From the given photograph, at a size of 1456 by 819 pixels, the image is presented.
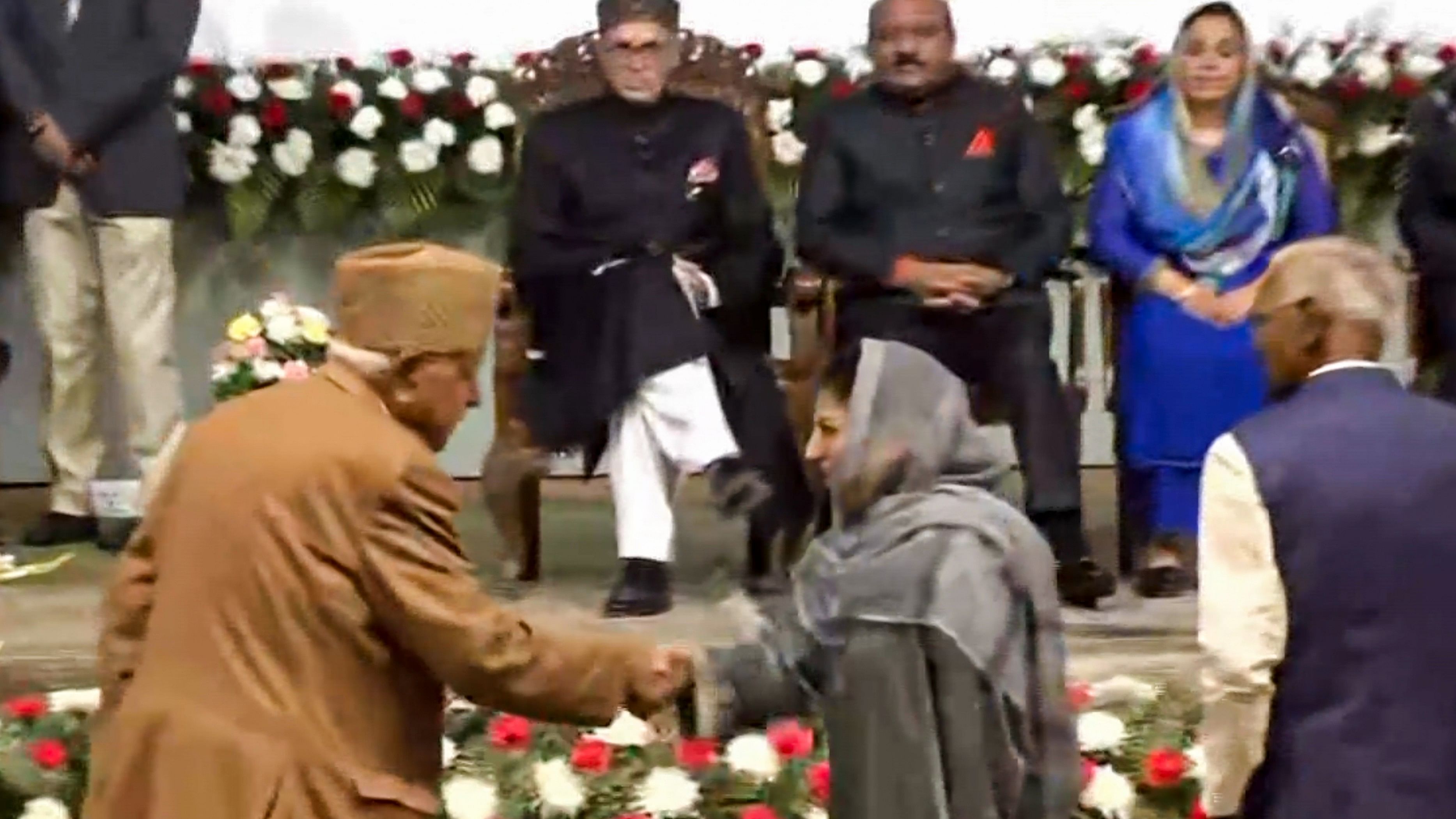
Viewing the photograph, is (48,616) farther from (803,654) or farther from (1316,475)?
(1316,475)

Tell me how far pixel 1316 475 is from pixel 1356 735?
316 mm

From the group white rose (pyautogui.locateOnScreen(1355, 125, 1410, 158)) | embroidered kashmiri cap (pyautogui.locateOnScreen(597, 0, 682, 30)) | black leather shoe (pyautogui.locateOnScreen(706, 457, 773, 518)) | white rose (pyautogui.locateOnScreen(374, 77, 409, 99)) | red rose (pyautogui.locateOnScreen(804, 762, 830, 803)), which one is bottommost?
red rose (pyautogui.locateOnScreen(804, 762, 830, 803))

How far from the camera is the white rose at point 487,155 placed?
18.9ft

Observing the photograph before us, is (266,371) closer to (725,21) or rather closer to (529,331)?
(529,331)

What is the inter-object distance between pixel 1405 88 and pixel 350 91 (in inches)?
104

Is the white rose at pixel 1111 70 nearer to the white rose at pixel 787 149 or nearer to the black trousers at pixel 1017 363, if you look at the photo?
the white rose at pixel 787 149

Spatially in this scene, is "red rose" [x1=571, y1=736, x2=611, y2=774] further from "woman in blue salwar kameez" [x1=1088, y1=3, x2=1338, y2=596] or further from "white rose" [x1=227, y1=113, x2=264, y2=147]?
"white rose" [x1=227, y1=113, x2=264, y2=147]

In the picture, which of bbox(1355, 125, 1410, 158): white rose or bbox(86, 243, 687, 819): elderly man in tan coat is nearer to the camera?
bbox(86, 243, 687, 819): elderly man in tan coat

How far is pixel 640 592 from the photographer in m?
4.46

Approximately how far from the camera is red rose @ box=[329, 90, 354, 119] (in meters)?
5.68

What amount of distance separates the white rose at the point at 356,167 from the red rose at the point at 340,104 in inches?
3.8

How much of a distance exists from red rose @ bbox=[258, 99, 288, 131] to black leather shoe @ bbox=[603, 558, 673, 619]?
180cm

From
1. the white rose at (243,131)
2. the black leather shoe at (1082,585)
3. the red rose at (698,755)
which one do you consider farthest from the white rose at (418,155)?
the red rose at (698,755)

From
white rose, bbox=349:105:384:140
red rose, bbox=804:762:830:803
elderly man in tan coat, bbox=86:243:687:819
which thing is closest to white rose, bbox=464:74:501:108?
white rose, bbox=349:105:384:140
